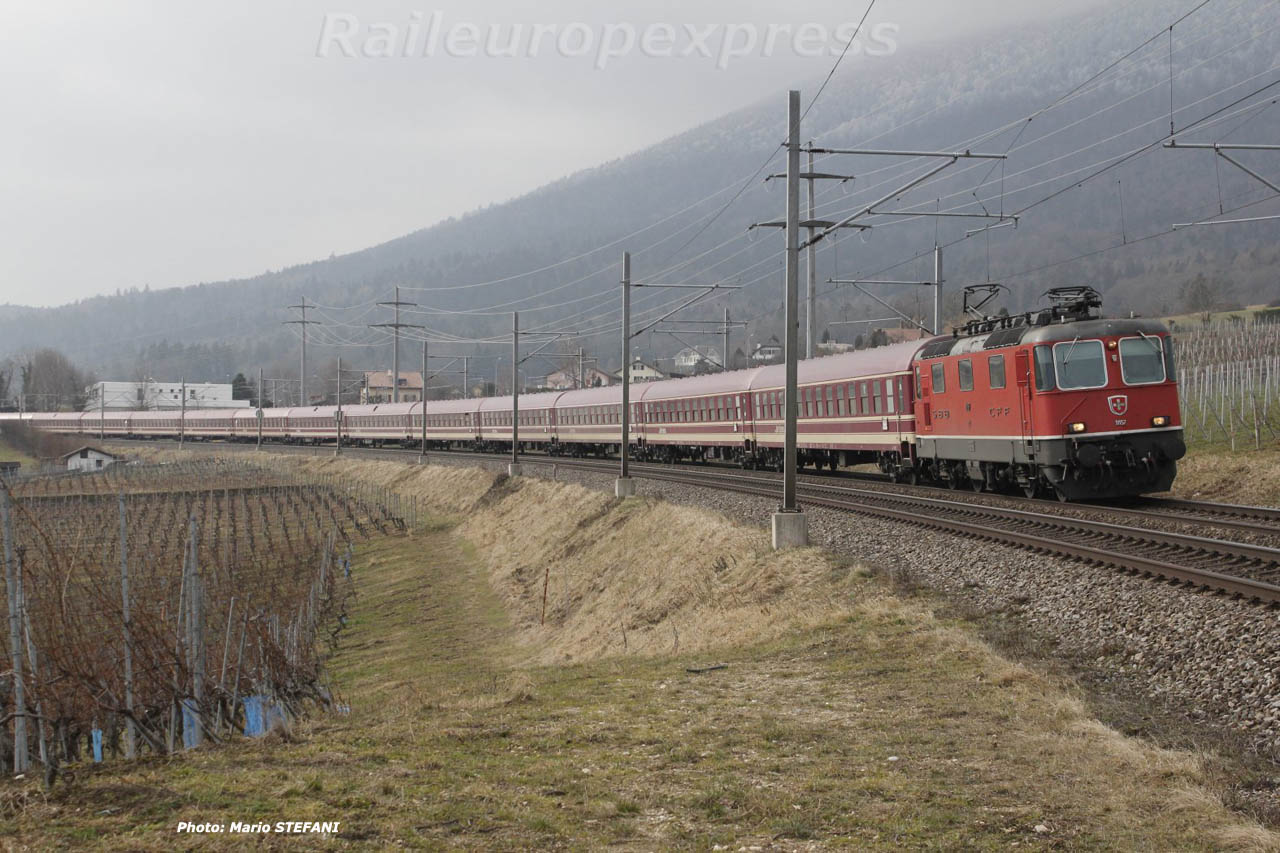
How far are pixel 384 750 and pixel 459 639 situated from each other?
19001 mm

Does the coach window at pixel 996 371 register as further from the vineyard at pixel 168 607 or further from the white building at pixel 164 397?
the white building at pixel 164 397

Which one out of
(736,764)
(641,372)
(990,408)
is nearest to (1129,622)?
(736,764)

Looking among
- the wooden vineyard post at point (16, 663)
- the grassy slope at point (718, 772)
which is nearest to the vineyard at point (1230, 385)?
the grassy slope at point (718, 772)

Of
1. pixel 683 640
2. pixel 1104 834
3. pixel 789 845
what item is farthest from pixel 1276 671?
pixel 683 640

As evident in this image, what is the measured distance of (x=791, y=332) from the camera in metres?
18.8

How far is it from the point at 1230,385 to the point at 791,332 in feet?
93.6

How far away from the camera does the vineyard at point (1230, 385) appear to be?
1359 inches

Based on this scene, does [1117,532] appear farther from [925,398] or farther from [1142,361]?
[925,398]

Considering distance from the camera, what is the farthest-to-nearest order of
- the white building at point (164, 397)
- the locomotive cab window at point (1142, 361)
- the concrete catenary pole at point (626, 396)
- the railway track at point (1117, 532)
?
the white building at point (164, 397) < the concrete catenary pole at point (626, 396) < the locomotive cab window at point (1142, 361) < the railway track at point (1117, 532)

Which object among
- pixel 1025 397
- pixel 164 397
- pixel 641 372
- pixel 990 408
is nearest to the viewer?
pixel 1025 397

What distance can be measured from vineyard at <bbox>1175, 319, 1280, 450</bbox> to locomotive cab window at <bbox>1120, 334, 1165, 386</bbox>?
8547mm

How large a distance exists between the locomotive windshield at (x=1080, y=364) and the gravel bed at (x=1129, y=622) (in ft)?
17.0

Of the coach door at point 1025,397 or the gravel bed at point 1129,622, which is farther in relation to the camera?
the coach door at point 1025,397

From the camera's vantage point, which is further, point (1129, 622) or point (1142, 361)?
point (1142, 361)
